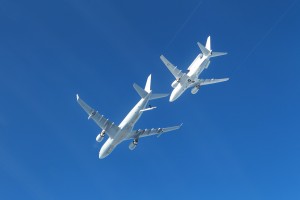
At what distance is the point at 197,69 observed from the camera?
109000 millimetres

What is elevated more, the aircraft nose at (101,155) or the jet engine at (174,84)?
the jet engine at (174,84)

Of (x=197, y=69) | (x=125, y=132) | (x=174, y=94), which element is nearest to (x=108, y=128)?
(x=125, y=132)

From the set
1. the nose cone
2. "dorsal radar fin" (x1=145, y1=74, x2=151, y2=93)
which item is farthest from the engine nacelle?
the nose cone

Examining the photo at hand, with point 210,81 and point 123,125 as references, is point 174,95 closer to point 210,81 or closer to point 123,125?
point 210,81

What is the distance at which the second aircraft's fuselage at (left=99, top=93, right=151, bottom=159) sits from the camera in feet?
296

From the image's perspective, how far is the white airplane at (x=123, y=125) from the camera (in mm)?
90000

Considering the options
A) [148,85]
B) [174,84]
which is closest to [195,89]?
[174,84]

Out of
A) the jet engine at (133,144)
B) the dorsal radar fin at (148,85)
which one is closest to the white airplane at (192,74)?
the dorsal radar fin at (148,85)

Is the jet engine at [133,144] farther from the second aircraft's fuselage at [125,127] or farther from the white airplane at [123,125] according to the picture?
the second aircraft's fuselage at [125,127]

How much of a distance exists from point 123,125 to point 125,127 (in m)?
0.67

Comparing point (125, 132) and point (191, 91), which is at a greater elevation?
point (191, 91)

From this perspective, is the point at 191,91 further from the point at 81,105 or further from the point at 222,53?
the point at 81,105

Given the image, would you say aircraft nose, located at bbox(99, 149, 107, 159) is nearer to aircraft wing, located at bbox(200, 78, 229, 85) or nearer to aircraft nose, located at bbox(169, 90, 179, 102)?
aircraft nose, located at bbox(169, 90, 179, 102)

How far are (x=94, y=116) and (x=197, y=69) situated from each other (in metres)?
30.9
